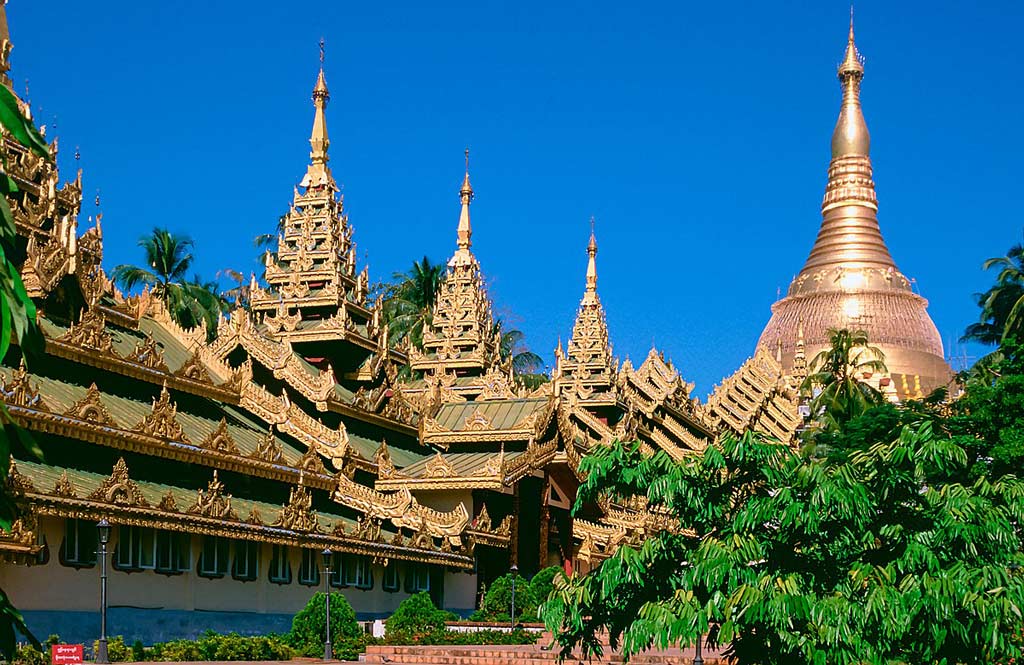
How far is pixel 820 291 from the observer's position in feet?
328

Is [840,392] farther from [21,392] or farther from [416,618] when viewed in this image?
[21,392]

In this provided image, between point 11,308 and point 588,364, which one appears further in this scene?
point 588,364

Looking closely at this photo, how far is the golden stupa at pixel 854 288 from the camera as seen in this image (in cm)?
9594

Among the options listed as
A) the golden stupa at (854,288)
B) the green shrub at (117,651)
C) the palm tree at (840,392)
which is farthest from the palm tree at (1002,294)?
the green shrub at (117,651)

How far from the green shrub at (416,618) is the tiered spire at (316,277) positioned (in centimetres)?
1304

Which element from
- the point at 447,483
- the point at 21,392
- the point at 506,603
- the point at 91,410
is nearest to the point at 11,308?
the point at 21,392

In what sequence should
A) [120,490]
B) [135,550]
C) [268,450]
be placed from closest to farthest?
1. [120,490]
2. [135,550]
3. [268,450]

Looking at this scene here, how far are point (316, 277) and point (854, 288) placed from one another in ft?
200

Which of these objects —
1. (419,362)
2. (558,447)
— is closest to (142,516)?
(558,447)

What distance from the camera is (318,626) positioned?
2992cm

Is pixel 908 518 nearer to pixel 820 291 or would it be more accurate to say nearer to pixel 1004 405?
pixel 1004 405

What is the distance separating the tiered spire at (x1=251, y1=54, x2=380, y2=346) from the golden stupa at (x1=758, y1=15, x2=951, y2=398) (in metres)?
52.7

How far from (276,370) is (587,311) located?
32.0 m

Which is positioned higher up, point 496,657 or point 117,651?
point 117,651
